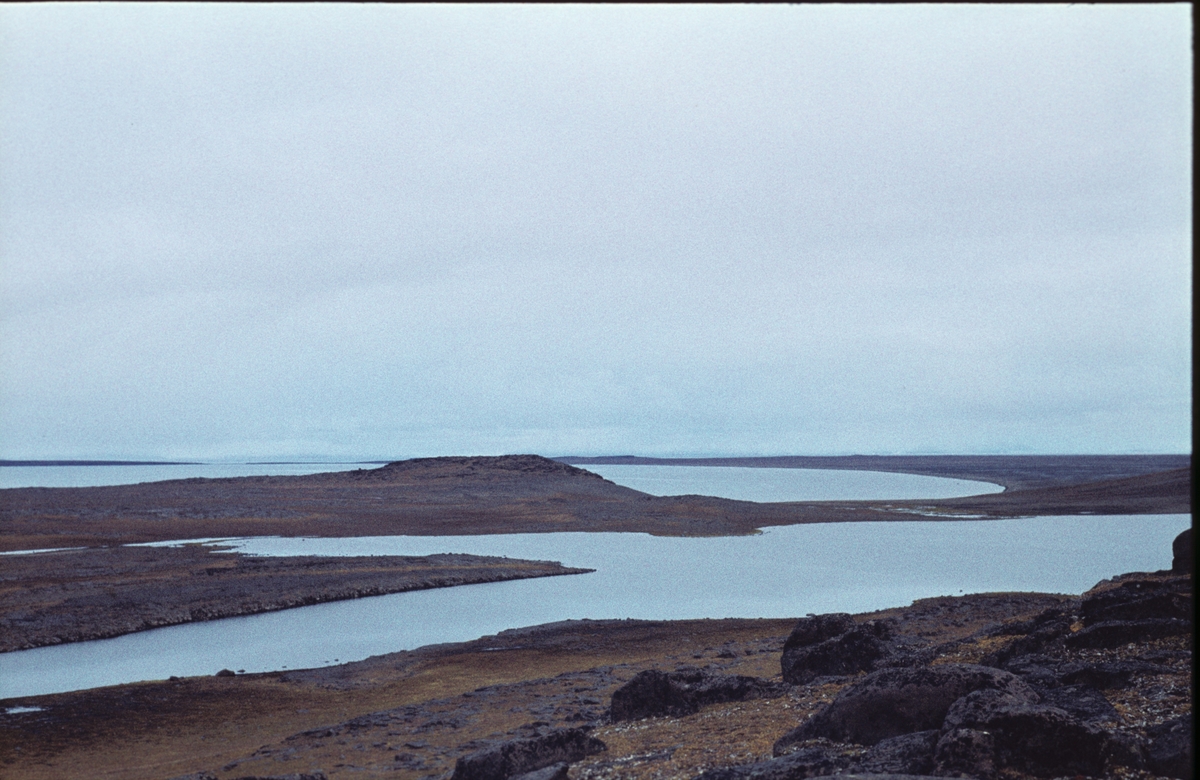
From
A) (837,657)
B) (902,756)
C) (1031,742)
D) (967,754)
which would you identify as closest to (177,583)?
(837,657)

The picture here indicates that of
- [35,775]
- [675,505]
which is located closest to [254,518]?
[675,505]

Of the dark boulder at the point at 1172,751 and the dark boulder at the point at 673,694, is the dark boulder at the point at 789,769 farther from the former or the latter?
the dark boulder at the point at 673,694

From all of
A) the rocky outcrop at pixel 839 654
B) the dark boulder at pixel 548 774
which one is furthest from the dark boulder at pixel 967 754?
the rocky outcrop at pixel 839 654

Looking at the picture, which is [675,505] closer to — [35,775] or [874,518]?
[874,518]

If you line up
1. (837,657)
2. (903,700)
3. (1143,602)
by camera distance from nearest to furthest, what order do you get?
(903,700)
(1143,602)
(837,657)

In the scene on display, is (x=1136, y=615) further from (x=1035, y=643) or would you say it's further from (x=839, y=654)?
(x=839, y=654)

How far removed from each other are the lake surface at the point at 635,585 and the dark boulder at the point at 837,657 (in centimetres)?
1244

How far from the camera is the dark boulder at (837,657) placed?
15531 millimetres

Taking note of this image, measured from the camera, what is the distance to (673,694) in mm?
14188

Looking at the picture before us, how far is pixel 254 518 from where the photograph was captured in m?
63.2

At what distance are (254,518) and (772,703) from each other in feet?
186

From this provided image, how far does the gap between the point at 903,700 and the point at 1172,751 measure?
9.10ft

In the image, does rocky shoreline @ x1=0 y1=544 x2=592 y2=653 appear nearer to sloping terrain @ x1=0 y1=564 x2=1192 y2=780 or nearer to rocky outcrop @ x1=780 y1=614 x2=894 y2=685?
sloping terrain @ x1=0 y1=564 x2=1192 y2=780

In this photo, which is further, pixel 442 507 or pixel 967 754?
pixel 442 507
